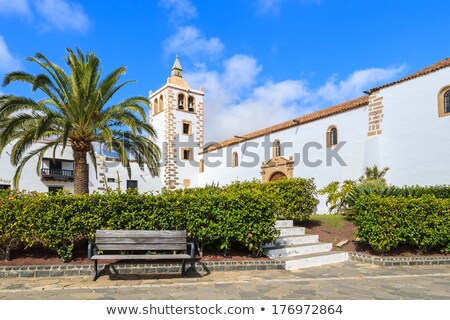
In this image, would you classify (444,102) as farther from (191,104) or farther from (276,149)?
(191,104)

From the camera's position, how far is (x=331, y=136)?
62.6 feet

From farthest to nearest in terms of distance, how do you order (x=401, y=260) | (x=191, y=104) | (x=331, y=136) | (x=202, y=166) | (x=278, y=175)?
(x=191, y=104)
(x=202, y=166)
(x=278, y=175)
(x=331, y=136)
(x=401, y=260)

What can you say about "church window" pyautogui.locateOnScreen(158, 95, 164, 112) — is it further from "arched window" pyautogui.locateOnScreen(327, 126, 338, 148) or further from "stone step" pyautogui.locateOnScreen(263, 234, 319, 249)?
"stone step" pyautogui.locateOnScreen(263, 234, 319, 249)

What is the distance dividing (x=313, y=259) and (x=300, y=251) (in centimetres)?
58

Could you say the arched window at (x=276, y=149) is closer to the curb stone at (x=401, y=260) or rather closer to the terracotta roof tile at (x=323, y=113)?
the terracotta roof tile at (x=323, y=113)

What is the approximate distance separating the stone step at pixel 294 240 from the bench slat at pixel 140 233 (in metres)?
2.56

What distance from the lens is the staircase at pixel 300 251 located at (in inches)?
280

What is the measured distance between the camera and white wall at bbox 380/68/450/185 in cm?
1386

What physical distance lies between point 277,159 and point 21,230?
17.9 meters

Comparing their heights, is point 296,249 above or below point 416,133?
below

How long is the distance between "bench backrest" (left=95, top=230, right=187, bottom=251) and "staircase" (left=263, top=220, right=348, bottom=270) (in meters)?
2.40

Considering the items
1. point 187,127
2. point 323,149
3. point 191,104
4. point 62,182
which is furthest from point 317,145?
point 62,182

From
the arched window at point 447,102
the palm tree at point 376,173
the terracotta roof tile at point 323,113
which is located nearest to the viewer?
the arched window at point 447,102

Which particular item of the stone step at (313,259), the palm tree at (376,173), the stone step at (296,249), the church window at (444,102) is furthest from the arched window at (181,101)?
the stone step at (313,259)
